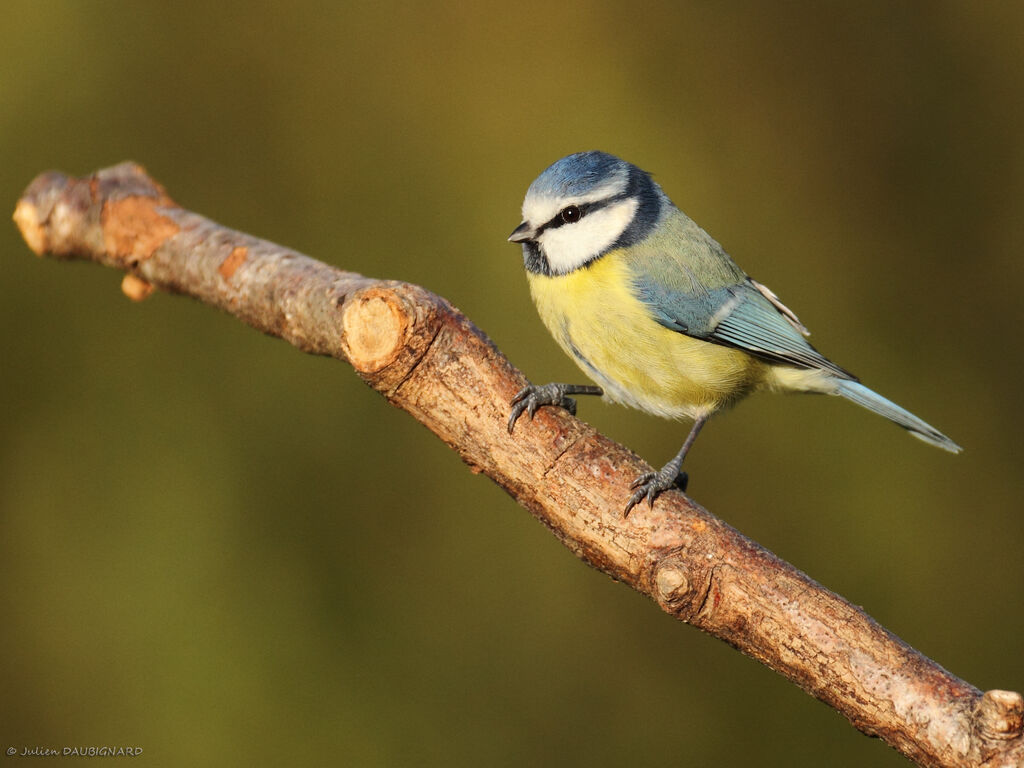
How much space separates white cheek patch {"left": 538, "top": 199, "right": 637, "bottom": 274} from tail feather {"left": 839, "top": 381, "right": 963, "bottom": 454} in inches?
23.9

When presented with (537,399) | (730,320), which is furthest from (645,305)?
(537,399)

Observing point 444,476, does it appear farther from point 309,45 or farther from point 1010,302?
point 1010,302

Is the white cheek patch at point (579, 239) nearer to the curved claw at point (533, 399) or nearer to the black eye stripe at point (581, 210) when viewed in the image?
the black eye stripe at point (581, 210)

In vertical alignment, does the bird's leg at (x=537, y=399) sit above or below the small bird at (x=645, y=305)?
below

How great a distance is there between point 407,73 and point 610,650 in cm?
186

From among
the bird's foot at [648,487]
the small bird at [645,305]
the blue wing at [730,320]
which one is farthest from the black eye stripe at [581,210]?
the bird's foot at [648,487]

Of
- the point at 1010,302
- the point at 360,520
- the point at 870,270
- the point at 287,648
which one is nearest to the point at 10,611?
the point at 287,648

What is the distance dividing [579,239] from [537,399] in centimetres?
44

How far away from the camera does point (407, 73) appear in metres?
3.00

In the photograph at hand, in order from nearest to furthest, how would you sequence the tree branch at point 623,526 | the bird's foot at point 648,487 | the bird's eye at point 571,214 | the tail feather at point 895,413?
the tree branch at point 623,526 < the bird's foot at point 648,487 < the bird's eye at point 571,214 < the tail feather at point 895,413

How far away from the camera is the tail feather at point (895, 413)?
196 cm

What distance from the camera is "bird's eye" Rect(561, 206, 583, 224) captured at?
6.00 ft

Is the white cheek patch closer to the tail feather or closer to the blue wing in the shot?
the blue wing

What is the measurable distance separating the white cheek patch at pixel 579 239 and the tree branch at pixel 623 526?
350 millimetres
